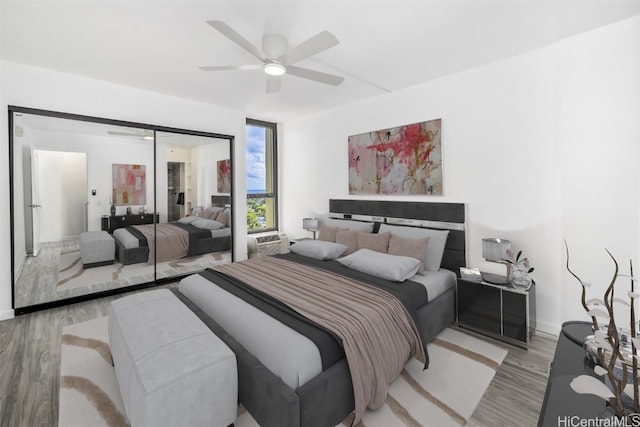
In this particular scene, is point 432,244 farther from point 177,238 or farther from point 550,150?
point 177,238

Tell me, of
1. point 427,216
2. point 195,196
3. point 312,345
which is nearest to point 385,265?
point 427,216

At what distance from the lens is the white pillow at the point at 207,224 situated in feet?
14.7

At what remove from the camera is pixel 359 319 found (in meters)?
1.99

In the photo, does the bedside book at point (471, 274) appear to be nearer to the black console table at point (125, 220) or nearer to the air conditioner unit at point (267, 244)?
the air conditioner unit at point (267, 244)

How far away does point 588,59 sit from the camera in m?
2.54

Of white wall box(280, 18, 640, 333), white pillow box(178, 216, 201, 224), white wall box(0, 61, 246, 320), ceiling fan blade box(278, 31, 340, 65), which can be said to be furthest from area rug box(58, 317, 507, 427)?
ceiling fan blade box(278, 31, 340, 65)

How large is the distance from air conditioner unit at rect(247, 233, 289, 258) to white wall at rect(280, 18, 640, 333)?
2.70 m

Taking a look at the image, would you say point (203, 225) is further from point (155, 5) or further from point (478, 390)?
point (478, 390)

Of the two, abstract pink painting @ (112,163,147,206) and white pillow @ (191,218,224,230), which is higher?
abstract pink painting @ (112,163,147,206)

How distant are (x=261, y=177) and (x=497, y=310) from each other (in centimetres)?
440

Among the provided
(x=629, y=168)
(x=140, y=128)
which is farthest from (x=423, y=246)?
(x=140, y=128)

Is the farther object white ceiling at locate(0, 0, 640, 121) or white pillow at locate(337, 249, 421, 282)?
white pillow at locate(337, 249, 421, 282)

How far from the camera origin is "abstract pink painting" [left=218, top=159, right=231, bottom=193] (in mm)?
4684

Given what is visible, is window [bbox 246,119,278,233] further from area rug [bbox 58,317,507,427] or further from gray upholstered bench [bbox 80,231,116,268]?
area rug [bbox 58,317,507,427]
